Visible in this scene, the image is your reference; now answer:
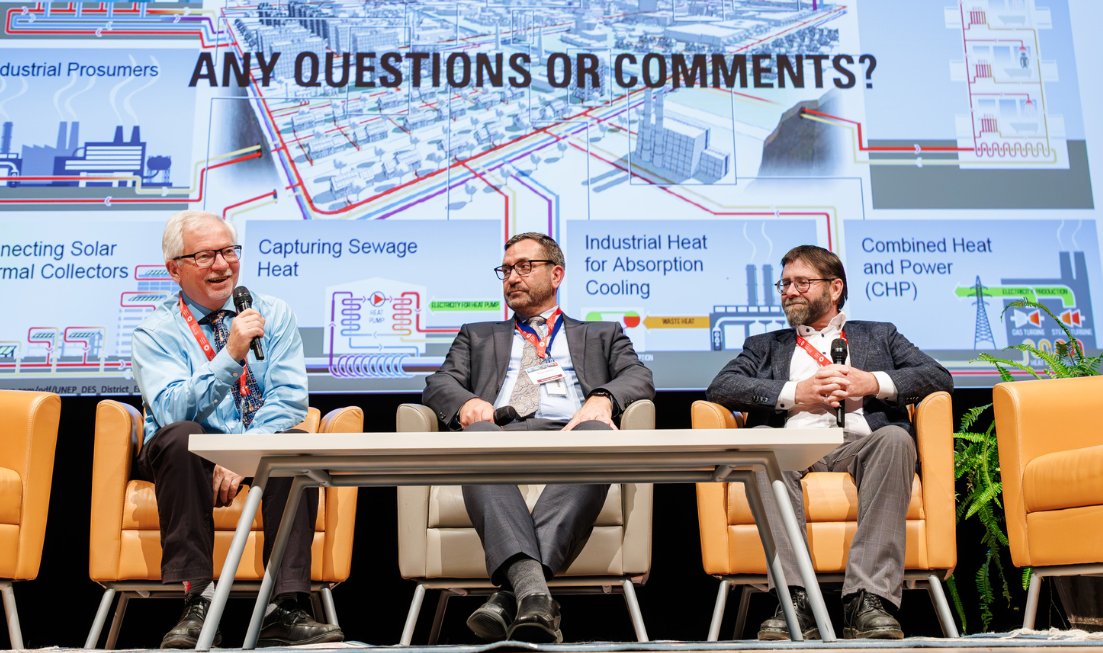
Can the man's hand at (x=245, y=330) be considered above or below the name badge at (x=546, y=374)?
above

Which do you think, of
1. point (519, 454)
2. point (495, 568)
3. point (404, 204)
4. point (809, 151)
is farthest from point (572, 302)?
point (519, 454)

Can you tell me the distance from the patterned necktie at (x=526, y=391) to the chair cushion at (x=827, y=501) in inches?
26.4

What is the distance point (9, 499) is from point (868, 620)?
218 cm

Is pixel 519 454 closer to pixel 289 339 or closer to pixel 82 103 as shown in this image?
pixel 289 339

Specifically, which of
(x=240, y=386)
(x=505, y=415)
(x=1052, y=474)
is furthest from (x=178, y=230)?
(x=1052, y=474)

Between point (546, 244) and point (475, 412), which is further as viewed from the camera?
point (546, 244)

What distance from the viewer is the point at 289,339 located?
2719mm

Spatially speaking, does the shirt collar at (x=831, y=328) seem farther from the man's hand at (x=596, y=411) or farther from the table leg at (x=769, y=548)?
the table leg at (x=769, y=548)

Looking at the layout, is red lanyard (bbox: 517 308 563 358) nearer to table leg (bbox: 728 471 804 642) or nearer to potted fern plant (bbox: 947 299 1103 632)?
table leg (bbox: 728 471 804 642)

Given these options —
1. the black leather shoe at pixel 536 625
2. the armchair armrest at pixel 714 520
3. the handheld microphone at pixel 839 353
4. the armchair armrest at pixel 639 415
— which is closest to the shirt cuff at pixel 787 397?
the handheld microphone at pixel 839 353

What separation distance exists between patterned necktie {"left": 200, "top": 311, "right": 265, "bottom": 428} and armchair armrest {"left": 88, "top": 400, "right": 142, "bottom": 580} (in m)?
0.28

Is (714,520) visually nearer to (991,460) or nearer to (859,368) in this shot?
(859,368)

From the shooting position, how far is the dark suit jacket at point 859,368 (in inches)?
110

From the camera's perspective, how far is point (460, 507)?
2477 mm
